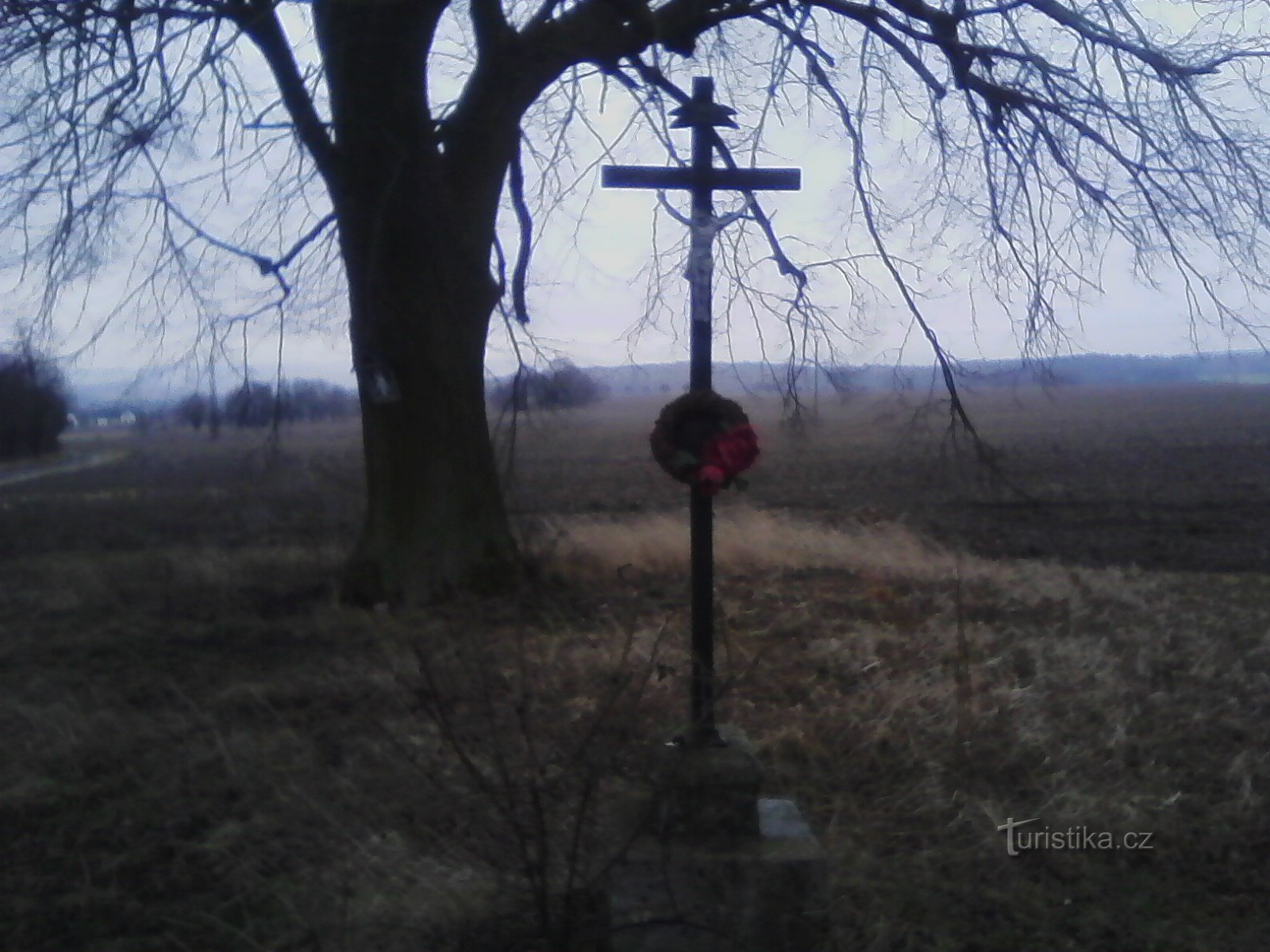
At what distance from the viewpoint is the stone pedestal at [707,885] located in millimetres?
4387

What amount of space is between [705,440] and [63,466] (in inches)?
1541

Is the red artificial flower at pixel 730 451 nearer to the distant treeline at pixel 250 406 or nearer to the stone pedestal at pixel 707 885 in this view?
the stone pedestal at pixel 707 885

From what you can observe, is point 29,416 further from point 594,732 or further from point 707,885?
point 594,732

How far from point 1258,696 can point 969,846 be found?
Answer: 276 centimetres

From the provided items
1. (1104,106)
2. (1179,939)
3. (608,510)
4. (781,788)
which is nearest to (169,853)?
(781,788)

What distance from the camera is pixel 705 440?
498 centimetres

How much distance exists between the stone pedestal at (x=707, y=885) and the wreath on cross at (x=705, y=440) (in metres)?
1.09

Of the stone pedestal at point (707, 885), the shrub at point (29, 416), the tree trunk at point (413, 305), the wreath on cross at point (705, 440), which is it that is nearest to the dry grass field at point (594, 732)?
the stone pedestal at point (707, 885)

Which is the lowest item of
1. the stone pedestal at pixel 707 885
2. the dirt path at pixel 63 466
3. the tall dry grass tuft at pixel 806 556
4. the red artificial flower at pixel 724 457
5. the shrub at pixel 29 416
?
the stone pedestal at pixel 707 885

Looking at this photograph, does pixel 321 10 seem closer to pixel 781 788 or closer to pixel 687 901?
pixel 781 788

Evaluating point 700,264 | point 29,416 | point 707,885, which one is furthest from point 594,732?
point 29,416

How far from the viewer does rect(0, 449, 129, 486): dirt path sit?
115 feet

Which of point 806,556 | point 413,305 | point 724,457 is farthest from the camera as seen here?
point 806,556

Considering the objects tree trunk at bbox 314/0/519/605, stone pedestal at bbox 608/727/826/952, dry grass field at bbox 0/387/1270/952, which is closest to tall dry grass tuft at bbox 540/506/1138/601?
dry grass field at bbox 0/387/1270/952
